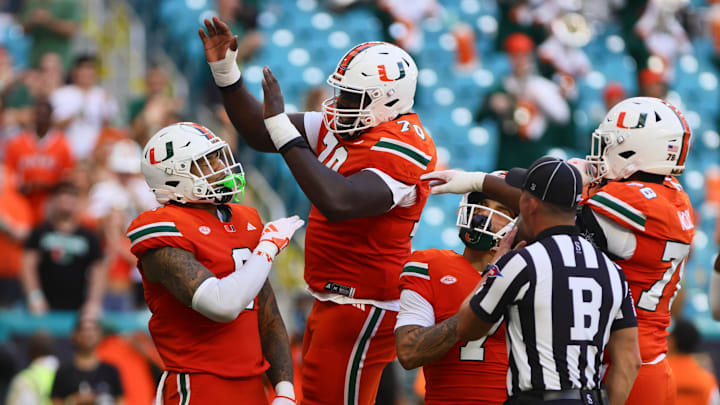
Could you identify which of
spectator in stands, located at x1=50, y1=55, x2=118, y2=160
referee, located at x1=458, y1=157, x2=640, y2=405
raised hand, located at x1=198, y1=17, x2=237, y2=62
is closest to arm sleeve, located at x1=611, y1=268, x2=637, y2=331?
referee, located at x1=458, y1=157, x2=640, y2=405

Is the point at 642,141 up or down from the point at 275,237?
up

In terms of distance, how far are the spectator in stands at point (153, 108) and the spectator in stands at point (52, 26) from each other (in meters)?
1.63

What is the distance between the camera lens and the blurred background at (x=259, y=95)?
9289 mm

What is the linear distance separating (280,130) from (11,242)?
5.93 meters

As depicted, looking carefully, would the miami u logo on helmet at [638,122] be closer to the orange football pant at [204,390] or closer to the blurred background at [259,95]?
the orange football pant at [204,390]

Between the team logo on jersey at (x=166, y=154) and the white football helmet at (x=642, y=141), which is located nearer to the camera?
the team logo on jersey at (x=166, y=154)

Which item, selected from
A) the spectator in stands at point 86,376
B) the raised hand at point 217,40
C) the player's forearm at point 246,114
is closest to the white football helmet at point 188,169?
the raised hand at point 217,40

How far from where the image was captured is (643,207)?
15.3 feet

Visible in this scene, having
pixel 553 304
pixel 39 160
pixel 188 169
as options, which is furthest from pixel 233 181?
pixel 39 160

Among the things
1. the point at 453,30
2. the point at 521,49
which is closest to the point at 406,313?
the point at 521,49

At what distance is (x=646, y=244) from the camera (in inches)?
185

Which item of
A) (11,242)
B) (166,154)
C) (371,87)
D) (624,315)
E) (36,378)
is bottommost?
(36,378)

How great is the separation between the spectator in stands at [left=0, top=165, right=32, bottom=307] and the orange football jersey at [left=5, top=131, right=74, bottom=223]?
0.47 m

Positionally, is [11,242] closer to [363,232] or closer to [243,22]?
[243,22]
